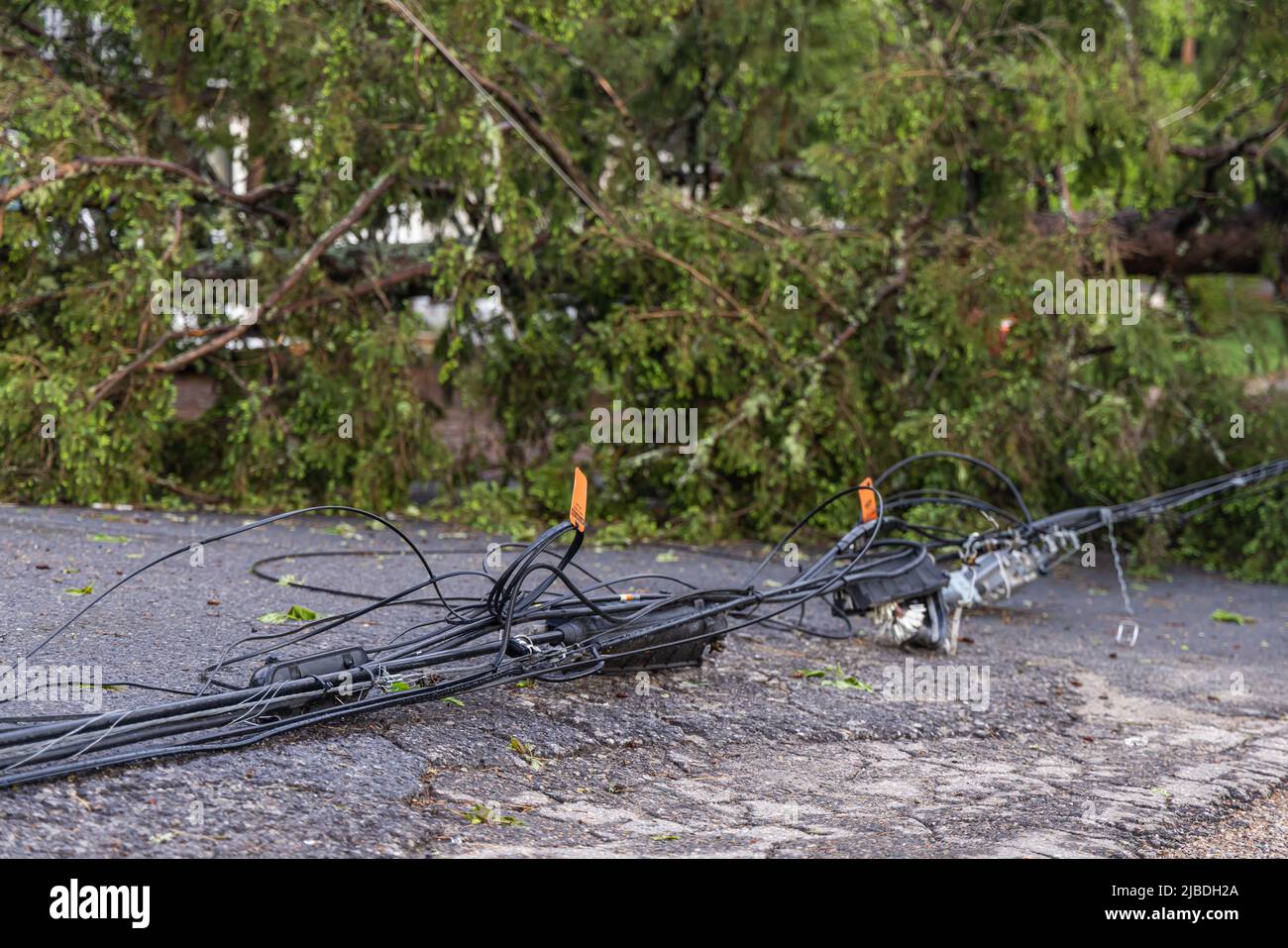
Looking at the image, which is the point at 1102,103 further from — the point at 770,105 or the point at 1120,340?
the point at 770,105

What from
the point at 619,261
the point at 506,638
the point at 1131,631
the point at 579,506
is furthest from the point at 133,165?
the point at 1131,631

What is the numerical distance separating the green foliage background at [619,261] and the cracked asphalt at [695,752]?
1917mm

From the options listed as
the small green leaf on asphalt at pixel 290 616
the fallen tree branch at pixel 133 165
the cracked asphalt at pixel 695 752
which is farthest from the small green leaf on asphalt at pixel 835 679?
the fallen tree branch at pixel 133 165

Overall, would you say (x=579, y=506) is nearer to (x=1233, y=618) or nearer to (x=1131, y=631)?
(x=1131, y=631)

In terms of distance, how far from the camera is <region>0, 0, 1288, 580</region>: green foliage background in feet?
27.3

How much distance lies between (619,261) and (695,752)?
15.5 ft

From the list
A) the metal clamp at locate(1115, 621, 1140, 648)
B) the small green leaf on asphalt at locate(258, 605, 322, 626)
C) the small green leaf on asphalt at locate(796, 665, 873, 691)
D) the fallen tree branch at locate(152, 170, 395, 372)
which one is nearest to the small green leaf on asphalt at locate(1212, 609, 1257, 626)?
the metal clamp at locate(1115, 621, 1140, 648)

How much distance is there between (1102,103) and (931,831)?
6.26 metres

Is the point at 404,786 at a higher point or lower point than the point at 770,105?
lower

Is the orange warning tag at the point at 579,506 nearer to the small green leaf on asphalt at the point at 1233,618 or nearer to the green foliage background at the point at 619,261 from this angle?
the green foliage background at the point at 619,261

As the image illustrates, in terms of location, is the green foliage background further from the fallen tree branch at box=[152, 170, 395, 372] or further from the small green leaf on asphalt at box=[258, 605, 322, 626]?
the small green leaf on asphalt at box=[258, 605, 322, 626]

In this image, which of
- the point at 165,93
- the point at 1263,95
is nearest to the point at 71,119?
the point at 165,93

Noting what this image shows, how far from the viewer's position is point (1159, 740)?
4.98m

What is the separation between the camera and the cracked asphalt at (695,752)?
3320 millimetres
